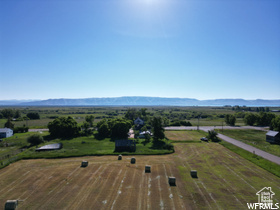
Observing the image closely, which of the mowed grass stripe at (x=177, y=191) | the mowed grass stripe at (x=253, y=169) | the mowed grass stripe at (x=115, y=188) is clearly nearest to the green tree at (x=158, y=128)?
the mowed grass stripe at (x=253, y=169)

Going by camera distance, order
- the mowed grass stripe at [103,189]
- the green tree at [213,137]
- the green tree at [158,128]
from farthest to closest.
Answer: the green tree at [213,137] → the green tree at [158,128] → the mowed grass stripe at [103,189]

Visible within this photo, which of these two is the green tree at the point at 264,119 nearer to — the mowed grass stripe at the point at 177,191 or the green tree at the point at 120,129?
the green tree at the point at 120,129

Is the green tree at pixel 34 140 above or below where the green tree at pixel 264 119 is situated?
below

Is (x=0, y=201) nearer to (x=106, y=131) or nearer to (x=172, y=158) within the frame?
(x=172, y=158)

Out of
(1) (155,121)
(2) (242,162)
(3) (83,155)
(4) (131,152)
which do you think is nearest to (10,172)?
(3) (83,155)

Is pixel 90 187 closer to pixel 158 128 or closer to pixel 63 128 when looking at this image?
pixel 158 128

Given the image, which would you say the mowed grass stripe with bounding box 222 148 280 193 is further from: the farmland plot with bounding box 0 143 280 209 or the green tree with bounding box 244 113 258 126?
the green tree with bounding box 244 113 258 126

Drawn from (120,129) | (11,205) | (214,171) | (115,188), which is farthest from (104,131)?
(11,205)
